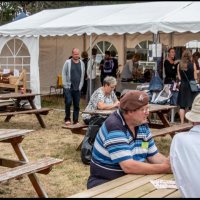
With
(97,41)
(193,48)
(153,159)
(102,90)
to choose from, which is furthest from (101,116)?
(97,41)

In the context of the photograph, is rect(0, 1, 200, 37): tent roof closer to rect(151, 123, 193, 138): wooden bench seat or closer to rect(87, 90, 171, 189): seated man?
rect(151, 123, 193, 138): wooden bench seat

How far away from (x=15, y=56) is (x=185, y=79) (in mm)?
6221

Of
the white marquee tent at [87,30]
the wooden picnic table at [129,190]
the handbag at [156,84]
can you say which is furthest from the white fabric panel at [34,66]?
the wooden picnic table at [129,190]

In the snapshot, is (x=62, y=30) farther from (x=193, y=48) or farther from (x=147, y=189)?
(x=147, y=189)

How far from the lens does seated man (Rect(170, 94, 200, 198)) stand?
193 cm

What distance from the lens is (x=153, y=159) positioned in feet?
9.37

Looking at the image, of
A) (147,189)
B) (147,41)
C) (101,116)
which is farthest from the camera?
(147,41)

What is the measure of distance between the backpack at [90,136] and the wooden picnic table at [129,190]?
9.39 feet

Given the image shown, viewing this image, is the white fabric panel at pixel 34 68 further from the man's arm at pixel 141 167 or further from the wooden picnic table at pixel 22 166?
the man's arm at pixel 141 167

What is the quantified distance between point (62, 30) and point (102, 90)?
451cm

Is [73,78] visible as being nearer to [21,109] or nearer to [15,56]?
[21,109]

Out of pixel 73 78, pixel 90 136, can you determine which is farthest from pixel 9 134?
pixel 73 78

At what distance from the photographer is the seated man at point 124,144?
2.53 meters

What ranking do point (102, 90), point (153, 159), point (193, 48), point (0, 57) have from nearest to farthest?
point (153, 159) < point (102, 90) < point (0, 57) < point (193, 48)
